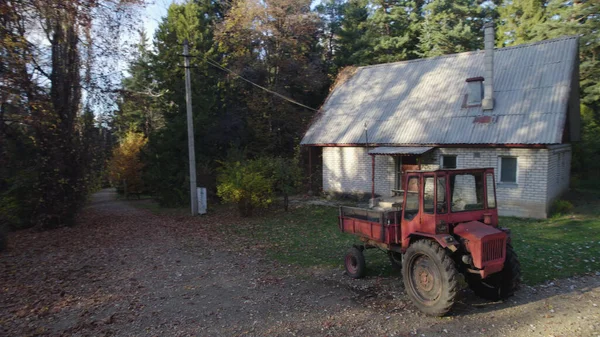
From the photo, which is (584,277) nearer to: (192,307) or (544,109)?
(192,307)

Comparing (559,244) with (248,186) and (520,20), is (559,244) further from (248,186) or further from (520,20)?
(520,20)

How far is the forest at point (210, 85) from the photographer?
1138 centimetres

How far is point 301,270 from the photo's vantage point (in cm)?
820

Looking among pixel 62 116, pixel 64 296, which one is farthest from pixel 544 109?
pixel 62 116

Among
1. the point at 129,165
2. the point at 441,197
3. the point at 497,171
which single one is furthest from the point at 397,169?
the point at 129,165

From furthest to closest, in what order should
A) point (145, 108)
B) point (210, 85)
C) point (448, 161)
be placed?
point (145, 108)
point (210, 85)
point (448, 161)

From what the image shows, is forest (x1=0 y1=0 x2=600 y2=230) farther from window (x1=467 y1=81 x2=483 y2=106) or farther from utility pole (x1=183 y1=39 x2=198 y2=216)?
window (x1=467 y1=81 x2=483 y2=106)

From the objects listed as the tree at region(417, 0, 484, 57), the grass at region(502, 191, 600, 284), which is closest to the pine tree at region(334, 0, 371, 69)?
the tree at region(417, 0, 484, 57)

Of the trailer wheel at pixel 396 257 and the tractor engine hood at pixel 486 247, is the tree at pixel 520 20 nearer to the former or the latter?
the trailer wheel at pixel 396 257

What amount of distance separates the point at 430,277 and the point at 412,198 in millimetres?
1325

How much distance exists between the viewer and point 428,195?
602 cm

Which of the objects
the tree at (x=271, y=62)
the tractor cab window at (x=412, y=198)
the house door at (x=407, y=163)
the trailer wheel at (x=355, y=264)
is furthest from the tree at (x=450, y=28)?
the tractor cab window at (x=412, y=198)

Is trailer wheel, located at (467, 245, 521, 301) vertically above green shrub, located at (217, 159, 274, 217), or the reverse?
green shrub, located at (217, 159, 274, 217)

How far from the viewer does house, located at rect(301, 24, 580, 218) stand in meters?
13.7
